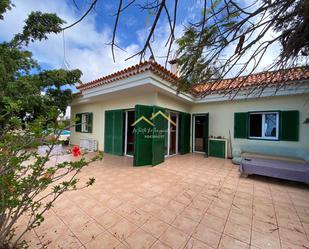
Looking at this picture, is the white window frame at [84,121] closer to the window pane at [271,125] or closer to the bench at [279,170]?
the bench at [279,170]

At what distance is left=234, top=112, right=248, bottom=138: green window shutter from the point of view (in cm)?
682

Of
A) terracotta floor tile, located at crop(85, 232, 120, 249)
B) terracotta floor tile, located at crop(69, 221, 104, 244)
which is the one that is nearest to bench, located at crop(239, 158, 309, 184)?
terracotta floor tile, located at crop(85, 232, 120, 249)

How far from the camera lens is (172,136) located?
24.9 feet

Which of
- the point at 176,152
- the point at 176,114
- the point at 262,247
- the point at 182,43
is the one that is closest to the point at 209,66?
the point at 182,43

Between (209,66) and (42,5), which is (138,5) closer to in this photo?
(42,5)

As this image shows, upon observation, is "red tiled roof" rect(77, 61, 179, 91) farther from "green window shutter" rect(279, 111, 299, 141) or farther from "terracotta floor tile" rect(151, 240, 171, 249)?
"green window shutter" rect(279, 111, 299, 141)

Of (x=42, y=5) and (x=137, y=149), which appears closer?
(x=42, y=5)

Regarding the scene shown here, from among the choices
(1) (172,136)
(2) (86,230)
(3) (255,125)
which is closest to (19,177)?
(2) (86,230)

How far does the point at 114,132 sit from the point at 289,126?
23.6ft

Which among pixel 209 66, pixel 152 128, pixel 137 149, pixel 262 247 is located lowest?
pixel 262 247

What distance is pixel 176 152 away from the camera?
773 centimetres

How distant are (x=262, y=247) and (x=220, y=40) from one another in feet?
9.56

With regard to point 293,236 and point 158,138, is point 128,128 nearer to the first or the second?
point 158,138

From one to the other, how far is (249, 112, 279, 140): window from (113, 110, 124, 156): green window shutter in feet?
18.8
